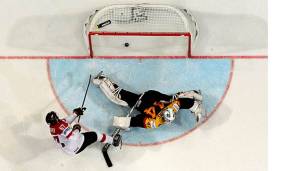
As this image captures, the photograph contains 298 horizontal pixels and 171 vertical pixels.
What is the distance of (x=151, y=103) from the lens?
4.73m

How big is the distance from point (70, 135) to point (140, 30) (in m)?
1.20

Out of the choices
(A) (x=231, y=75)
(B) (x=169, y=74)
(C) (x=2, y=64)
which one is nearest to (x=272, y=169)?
(A) (x=231, y=75)

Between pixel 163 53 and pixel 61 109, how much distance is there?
105cm

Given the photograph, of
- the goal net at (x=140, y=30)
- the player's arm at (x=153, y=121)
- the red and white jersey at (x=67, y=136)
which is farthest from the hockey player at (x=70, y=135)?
the goal net at (x=140, y=30)

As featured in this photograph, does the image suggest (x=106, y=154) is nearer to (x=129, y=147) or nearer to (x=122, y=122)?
(x=129, y=147)

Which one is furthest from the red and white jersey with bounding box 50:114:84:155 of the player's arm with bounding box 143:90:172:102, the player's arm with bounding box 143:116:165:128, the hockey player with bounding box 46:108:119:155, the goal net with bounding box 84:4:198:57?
the goal net with bounding box 84:4:198:57

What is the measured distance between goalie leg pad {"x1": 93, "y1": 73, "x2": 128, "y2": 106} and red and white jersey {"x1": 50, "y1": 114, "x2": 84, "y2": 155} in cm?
42

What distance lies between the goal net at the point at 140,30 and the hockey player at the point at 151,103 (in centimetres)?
34

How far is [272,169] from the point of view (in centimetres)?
457

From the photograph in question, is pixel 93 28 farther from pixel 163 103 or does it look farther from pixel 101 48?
pixel 163 103

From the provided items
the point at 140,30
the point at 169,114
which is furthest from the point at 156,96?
the point at 140,30

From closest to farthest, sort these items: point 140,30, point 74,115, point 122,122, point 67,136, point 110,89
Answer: point 67,136 → point 74,115 → point 122,122 → point 110,89 → point 140,30

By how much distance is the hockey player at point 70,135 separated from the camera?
4352mm

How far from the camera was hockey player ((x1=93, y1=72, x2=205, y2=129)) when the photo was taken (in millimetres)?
4633
